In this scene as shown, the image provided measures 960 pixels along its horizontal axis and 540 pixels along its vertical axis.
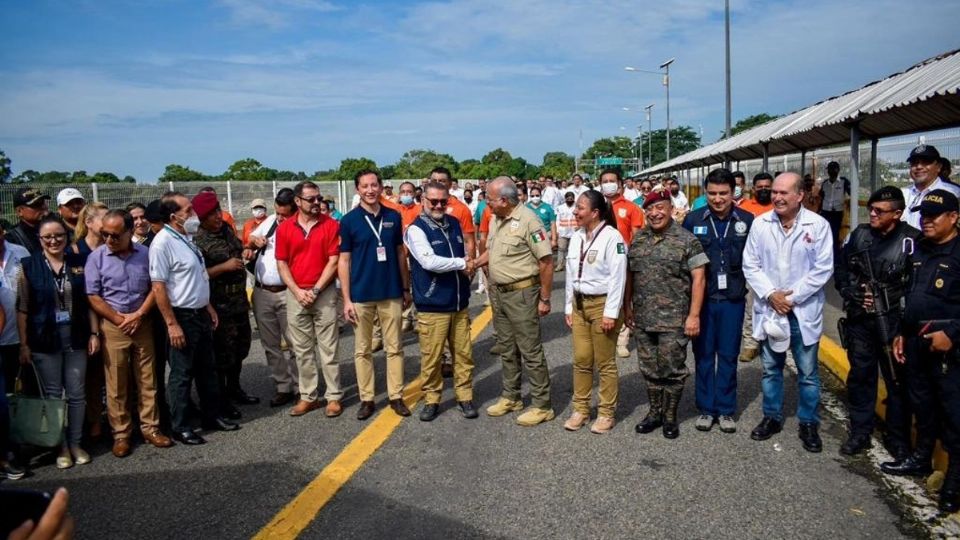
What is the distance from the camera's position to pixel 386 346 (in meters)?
5.63

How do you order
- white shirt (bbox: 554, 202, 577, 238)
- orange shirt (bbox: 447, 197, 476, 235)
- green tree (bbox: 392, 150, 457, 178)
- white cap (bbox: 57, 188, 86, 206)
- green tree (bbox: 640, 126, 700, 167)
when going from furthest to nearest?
green tree (bbox: 640, 126, 700, 167) → green tree (bbox: 392, 150, 457, 178) → white shirt (bbox: 554, 202, 577, 238) → orange shirt (bbox: 447, 197, 476, 235) → white cap (bbox: 57, 188, 86, 206)

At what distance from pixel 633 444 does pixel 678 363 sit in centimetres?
69

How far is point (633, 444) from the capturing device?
15.6ft

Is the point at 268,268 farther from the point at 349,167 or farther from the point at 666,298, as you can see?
the point at 349,167

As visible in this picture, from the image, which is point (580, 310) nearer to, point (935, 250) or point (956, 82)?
point (935, 250)

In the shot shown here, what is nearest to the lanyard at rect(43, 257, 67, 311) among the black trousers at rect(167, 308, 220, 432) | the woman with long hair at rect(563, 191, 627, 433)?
the black trousers at rect(167, 308, 220, 432)

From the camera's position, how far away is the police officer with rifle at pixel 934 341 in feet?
12.3

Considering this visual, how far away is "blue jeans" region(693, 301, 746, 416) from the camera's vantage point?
496 centimetres

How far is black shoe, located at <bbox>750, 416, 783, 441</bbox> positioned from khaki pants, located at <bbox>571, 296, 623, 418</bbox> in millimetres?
1018

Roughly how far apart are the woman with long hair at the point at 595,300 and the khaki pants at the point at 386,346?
57.9 inches

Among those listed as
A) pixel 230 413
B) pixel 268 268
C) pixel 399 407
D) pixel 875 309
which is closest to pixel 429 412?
pixel 399 407

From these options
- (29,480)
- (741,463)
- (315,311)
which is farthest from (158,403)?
(741,463)

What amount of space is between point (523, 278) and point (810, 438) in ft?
7.77

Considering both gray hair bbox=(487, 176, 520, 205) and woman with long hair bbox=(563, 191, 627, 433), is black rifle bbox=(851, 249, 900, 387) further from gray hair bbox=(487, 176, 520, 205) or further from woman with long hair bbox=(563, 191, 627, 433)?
gray hair bbox=(487, 176, 520, 205)
